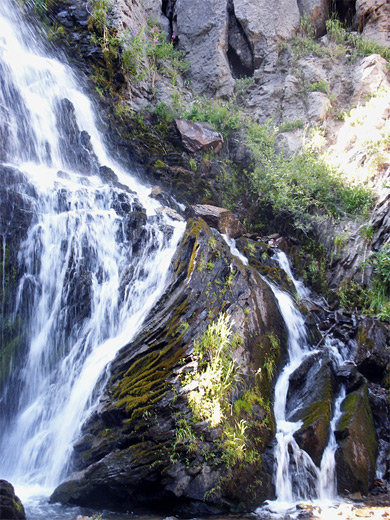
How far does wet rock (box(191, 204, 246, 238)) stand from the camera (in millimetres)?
10617

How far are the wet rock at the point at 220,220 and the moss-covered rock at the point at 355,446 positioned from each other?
17.7 ft

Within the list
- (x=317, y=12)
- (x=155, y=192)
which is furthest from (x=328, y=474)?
(x=317, y=12)

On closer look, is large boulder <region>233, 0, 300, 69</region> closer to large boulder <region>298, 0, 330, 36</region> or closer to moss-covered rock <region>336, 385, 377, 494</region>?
large boulder <region>298, 0, 330, 36</region>

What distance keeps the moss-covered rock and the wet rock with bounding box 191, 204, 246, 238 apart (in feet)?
17.7

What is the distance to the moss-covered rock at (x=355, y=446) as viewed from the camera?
5.69 metres

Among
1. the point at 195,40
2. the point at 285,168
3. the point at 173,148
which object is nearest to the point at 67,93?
the point at 173,148

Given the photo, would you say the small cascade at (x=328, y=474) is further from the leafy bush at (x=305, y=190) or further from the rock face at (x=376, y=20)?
the rock face at (x=376, y=20)

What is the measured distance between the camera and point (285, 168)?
501 inches

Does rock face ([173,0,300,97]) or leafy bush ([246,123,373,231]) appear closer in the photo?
leafy bush ([246,123,373,231])

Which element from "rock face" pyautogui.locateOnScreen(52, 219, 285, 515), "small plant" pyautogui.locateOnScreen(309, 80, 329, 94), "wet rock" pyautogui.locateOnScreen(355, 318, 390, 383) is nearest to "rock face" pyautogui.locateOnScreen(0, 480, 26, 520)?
"rock face" pyautogui.locateOnScreen(52, 219, 285, 515)

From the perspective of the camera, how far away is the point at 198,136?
1418 cm

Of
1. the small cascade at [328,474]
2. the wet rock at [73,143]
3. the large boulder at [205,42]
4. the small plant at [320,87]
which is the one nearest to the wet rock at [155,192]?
the wet rock at [73,143]

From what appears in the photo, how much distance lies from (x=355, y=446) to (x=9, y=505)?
4.61 m

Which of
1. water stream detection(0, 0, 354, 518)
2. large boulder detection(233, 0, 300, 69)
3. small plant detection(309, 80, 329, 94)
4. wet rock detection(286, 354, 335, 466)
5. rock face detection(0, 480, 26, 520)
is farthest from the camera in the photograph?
large boulder detection(233, 0, 300, 69)
